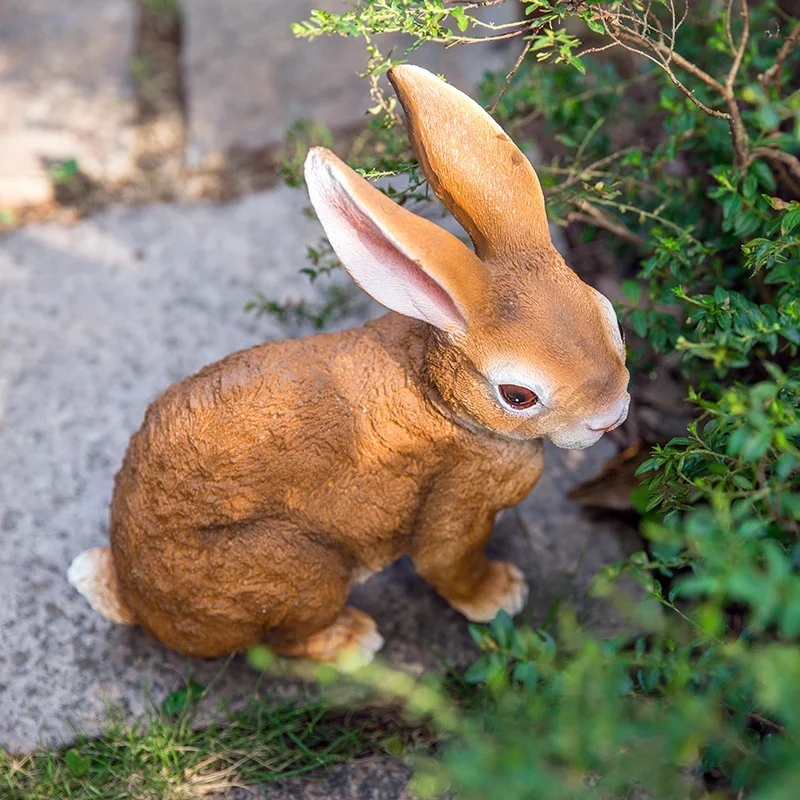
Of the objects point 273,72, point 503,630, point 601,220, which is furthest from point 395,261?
point 273,72

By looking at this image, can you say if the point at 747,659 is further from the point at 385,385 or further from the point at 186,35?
the point at 186,35

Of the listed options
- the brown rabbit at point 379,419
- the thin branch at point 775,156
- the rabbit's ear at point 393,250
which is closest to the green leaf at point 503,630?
the brown rabbit at point 379,419

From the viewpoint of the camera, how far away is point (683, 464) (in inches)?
85.2

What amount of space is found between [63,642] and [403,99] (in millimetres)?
1973

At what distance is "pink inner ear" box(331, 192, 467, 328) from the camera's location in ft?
6.61

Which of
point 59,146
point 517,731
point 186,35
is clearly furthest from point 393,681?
point 186,35

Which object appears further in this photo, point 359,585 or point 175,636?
point 359,585

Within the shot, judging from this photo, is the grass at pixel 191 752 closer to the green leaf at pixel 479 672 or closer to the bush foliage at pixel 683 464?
the bush foliage at pixel 683 464

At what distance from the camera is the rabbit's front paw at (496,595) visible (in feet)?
9.34

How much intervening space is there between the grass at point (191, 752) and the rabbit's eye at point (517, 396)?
3.88ft

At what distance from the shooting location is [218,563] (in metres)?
2.39

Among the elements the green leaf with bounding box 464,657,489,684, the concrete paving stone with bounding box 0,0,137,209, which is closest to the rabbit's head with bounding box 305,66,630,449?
the green leaf with bounding box 464,657,489,684

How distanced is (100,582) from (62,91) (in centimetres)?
286

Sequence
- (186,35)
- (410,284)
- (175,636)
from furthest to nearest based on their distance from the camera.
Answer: (186,35) < (175,636) < (410,284)
